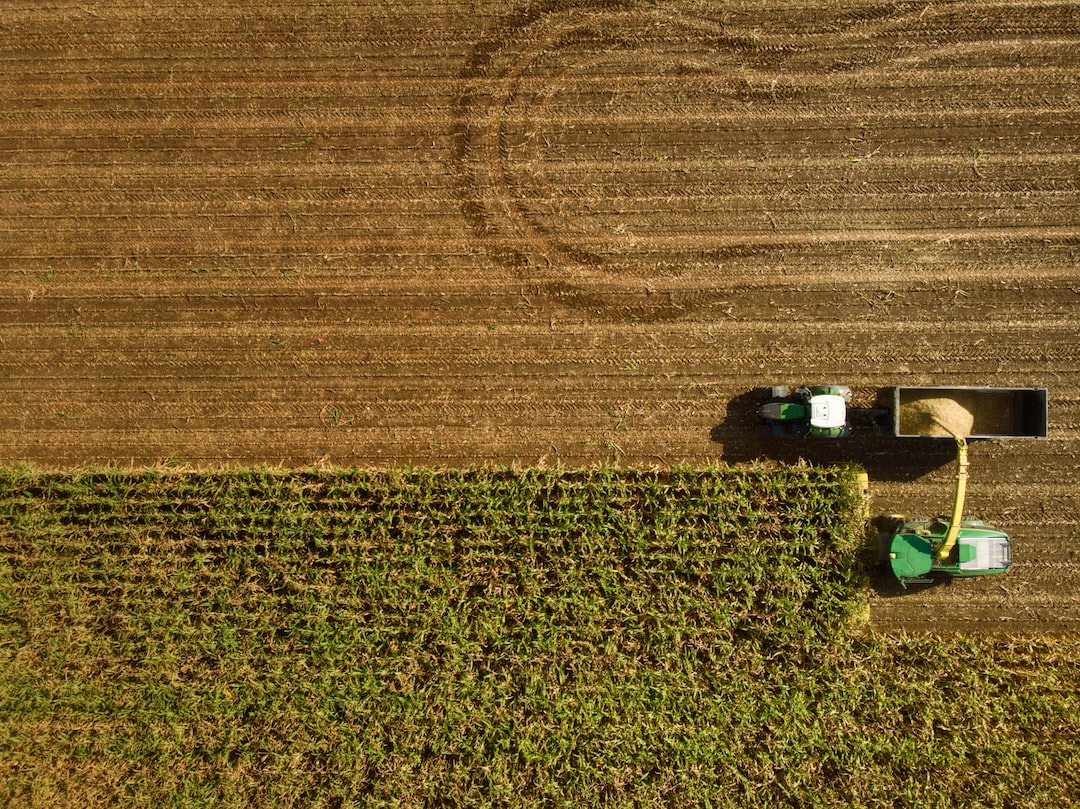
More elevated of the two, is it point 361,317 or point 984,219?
point 984,219

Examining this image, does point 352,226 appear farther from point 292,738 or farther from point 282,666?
point 292,738

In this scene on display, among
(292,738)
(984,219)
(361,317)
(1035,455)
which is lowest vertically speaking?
(292,738)

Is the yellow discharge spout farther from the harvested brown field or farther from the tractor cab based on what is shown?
the tractor cab

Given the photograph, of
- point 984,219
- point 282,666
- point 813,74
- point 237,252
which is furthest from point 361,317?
point 984,219

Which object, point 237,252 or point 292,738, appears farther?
point 237,252

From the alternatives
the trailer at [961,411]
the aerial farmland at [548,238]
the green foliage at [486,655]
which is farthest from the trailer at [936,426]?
the green foliage at [486,655]

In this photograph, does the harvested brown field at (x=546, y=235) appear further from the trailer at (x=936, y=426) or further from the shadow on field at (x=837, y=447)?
the trailer at (x=936, y=426)

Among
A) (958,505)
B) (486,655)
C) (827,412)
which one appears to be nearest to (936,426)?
(958,505)

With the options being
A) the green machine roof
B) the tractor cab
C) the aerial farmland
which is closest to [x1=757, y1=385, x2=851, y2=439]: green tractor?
the tractor cab
